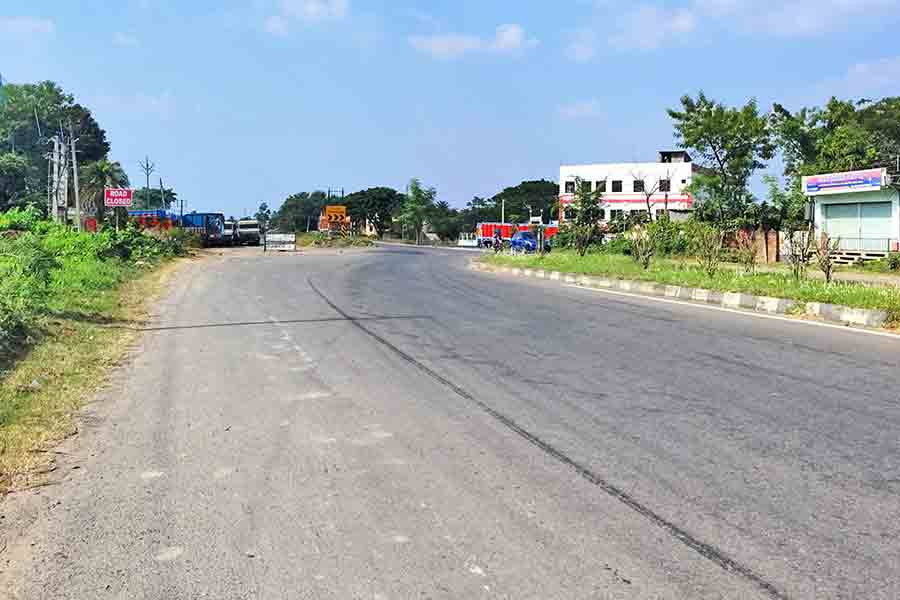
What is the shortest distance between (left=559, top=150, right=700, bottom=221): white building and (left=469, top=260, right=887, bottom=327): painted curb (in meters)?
53.5

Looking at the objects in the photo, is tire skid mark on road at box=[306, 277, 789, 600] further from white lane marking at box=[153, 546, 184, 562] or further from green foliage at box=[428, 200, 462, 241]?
green foliage at box=[428, 200, 462, 241]

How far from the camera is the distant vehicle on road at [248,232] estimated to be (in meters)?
63.7

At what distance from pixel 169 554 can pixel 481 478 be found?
176 centimetres

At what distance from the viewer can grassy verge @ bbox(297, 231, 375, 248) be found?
64500 millimetres

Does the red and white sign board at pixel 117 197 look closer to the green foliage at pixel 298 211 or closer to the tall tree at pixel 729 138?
the tall tree at pixel 729 138

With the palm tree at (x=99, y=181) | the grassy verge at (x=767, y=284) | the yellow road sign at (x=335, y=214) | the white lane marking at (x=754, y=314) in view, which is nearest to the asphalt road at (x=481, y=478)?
the white lane marking at (x=754, y=314)

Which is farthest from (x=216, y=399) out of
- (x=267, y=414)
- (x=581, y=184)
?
(x=581, y=184)

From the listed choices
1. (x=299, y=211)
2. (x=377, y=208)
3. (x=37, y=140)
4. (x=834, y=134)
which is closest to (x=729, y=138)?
(x=834, y=134)

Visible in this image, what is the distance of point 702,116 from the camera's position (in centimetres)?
4741

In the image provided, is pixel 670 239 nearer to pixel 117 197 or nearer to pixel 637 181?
pixel 117 197

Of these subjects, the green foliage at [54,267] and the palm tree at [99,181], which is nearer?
the green foliage at [54,267]

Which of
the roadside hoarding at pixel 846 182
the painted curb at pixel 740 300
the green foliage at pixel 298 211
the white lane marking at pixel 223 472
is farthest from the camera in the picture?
the green foliage at pixel 298 211

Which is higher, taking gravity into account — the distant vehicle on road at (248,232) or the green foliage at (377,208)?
the green foliage at (377,208)

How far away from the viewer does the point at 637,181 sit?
75.5 m
